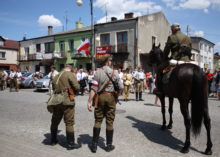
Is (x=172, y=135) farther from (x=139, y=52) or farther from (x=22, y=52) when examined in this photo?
(x=22, y=52)

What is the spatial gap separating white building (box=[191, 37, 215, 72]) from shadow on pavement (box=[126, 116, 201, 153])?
38120mm

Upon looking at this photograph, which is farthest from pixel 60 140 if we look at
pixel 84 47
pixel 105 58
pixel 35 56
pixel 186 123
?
pixel 35 56

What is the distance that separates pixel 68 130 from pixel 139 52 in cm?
2272

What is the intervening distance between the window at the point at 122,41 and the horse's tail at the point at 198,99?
22443 mm

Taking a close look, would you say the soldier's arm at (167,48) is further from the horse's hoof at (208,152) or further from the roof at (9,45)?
the roof at (9,45)

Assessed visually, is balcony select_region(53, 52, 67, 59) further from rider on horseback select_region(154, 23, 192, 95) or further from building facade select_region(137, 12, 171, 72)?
rider on horseback select_region(154, 23, 192, 95)

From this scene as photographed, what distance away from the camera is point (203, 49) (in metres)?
45.0

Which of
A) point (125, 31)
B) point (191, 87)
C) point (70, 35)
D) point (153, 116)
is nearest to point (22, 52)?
point (70, 35)

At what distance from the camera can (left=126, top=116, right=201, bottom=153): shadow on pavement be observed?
15.4ft

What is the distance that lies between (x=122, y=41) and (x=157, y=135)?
22947 millimetres

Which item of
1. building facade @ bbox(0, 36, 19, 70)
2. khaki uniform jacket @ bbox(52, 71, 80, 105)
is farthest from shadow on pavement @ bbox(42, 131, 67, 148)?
building facade @ bbox(0, 36, 19, 70)

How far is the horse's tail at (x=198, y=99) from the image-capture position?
173 inches

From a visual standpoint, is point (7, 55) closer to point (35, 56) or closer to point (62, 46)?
point (35, 56)

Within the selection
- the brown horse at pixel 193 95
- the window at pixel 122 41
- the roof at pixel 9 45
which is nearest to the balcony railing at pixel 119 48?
the window at pixel 122 41
